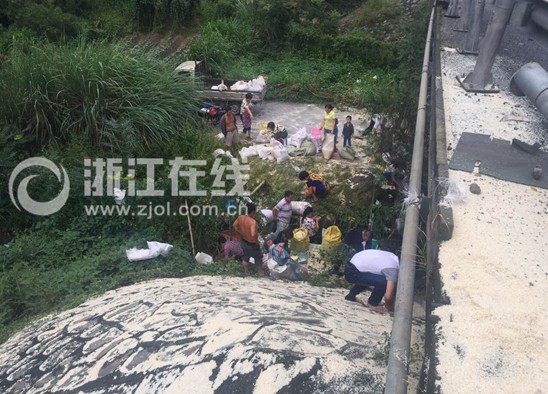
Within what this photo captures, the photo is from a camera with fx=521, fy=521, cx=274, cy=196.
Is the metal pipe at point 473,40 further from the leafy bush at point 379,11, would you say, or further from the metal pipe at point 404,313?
the leafy bush at point 379,11

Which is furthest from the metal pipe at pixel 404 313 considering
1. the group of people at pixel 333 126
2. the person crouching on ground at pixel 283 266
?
the group of people at pixel 333 126

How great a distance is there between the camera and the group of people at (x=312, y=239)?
3586 millimetres

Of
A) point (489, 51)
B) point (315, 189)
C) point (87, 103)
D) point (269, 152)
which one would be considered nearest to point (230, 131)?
point (269, 152)

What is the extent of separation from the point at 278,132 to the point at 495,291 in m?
5.81

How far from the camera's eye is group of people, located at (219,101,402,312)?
359 centimetres

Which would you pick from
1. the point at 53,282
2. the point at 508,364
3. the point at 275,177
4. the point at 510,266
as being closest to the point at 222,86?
the point at 275,177

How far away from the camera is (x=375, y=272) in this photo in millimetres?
3590

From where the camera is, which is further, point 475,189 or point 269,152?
point 269,152

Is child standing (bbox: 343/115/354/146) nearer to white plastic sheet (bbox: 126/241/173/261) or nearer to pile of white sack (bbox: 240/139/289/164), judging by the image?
pile of white sack (bbox: 240/139/289/164)

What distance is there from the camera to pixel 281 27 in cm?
1280

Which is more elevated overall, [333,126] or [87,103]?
[87,103]

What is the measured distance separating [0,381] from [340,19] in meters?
12.7

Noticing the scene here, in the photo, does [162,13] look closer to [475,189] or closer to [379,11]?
[379,11]

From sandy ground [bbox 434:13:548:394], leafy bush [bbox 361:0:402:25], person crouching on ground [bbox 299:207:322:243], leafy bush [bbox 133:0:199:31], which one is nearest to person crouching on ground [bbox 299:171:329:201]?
person crouching on ground [bbox 299:207:322:243]
